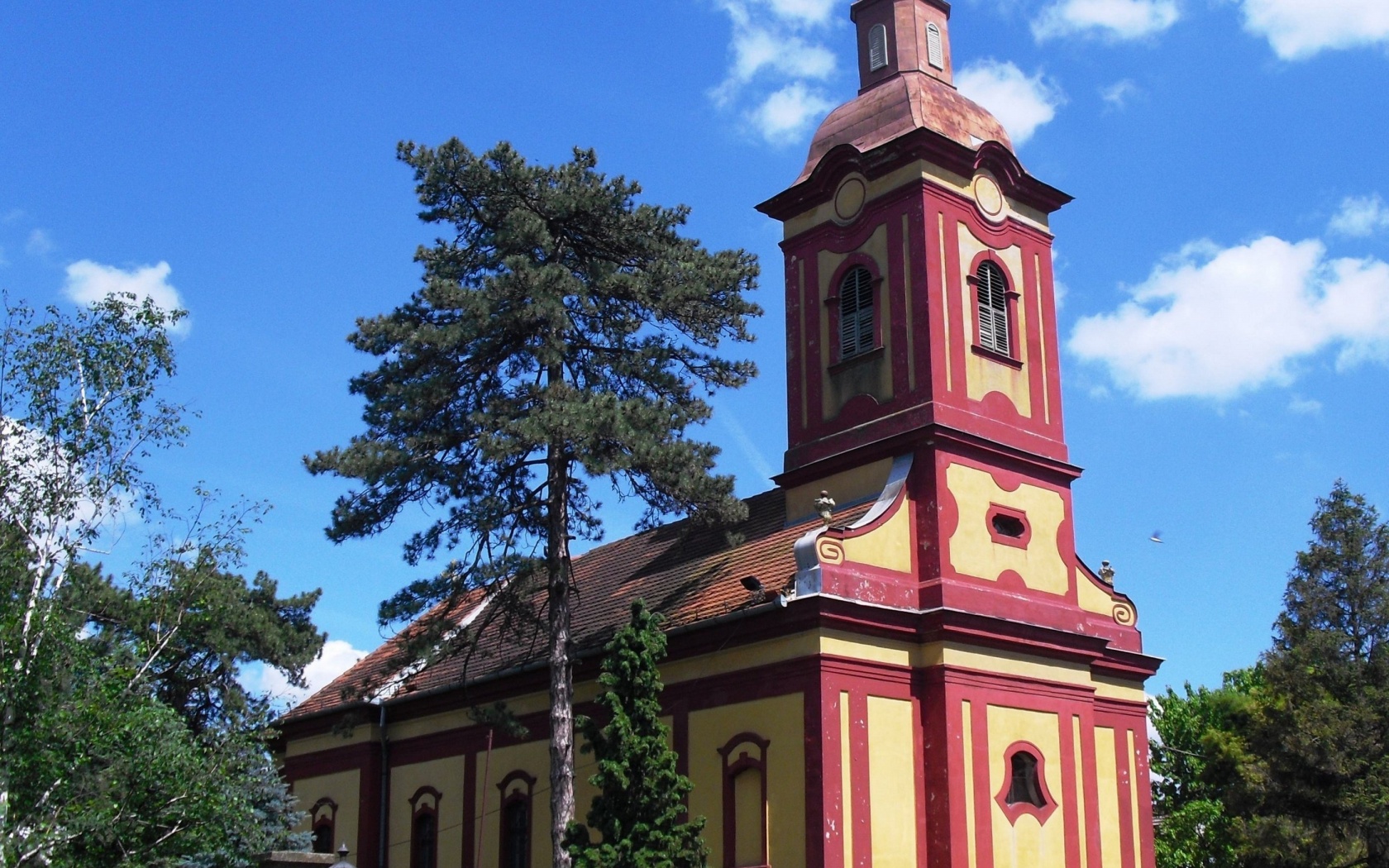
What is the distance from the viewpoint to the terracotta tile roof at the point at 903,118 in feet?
83.5

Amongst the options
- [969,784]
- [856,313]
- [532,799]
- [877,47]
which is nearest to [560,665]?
[532,799]

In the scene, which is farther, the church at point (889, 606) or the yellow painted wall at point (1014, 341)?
the yellow painted wall at point (1014, 341)

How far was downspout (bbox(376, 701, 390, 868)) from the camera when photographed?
29.4m

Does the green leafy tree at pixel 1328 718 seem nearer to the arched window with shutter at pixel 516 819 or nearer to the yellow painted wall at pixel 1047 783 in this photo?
the yellow painted wall at pixel 1047 783

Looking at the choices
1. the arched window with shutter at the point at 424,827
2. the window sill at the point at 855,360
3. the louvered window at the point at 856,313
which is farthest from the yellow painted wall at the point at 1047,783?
the arched window with shutter at the point at 424,827

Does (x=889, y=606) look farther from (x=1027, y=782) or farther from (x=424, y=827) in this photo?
(x=424, y=827)

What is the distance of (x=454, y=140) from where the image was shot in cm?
2277

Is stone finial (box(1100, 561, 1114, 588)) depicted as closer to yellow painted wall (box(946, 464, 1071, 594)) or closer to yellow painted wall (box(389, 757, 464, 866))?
yellow painted wall (box(946, 464, 1071, 594))

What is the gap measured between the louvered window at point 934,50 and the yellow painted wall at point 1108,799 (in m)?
12.4

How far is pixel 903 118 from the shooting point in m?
25.4

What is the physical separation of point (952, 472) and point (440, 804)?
479 inches

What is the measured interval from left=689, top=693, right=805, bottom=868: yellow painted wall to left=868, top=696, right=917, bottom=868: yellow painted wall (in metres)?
1.07

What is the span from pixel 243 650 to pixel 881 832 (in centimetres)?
1468

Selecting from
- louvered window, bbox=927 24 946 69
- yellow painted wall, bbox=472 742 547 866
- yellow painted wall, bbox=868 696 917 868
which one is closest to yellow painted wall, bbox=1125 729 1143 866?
yellow painted wall, bbox=868 696 917 868
